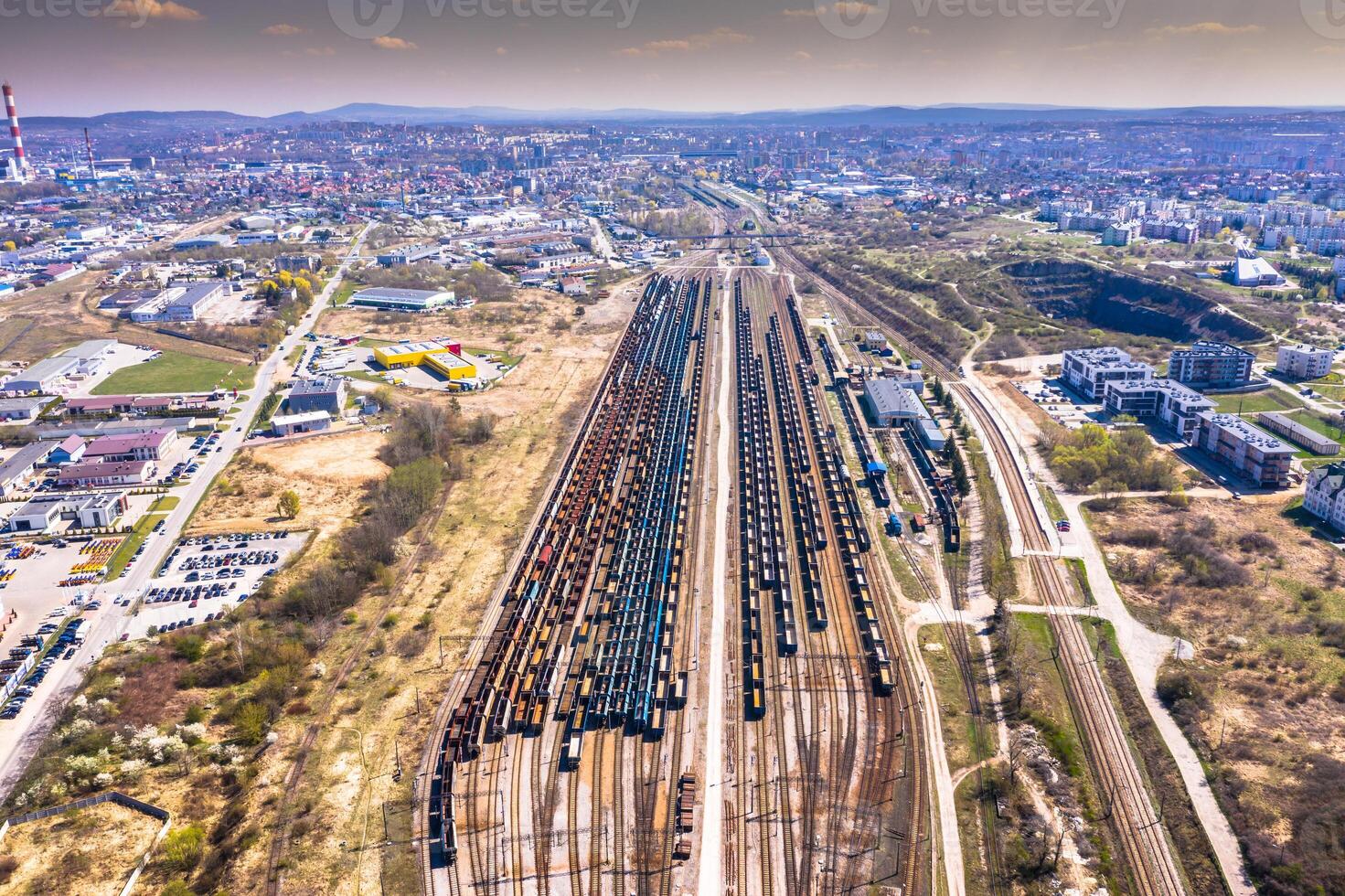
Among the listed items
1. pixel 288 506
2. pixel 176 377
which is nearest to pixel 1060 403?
pixel 288 506

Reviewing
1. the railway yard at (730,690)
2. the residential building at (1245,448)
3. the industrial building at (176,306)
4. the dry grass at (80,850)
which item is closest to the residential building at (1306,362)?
the residential building at (1245,448)

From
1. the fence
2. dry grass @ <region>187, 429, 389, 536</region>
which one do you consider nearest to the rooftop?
dry grass @ <region>187, 429, 389, 536</region>

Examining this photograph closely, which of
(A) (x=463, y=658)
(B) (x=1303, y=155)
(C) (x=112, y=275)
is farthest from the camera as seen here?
(B) (x=1303, y=155)

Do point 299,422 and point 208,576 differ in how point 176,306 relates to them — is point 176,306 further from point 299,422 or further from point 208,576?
point 208,576

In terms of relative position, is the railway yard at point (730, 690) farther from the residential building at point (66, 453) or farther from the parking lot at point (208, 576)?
the residential building at point (66, 453)

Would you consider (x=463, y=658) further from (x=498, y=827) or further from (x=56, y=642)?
(x=56, y=642)

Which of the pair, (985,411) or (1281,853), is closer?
(1281,853)

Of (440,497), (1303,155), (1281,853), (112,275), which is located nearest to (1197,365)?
(1281,853)
